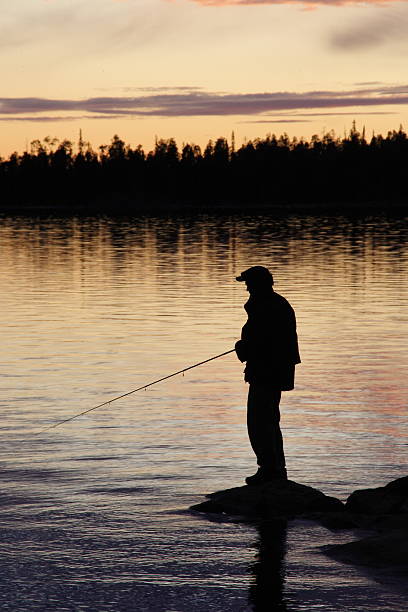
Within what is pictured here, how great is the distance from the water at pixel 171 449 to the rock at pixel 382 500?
529 mm

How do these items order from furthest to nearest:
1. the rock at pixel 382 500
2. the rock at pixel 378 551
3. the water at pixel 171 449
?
the rock at pixel 382 500 → the rock at pixel 378 551 → the water at pixel 171 449

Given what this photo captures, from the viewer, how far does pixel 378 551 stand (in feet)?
26.3

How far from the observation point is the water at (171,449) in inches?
294

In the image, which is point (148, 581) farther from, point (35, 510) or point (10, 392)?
point (10, 392)

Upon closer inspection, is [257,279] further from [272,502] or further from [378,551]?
[378,551]

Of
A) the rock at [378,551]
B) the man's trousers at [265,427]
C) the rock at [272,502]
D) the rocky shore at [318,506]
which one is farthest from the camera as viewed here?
the man's trousers at [265,427]

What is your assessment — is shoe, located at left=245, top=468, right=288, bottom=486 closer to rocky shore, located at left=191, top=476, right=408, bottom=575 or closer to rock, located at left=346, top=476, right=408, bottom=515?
rocky shore, located at left=191, top=476, right=408, bottom=575

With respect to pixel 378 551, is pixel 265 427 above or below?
above

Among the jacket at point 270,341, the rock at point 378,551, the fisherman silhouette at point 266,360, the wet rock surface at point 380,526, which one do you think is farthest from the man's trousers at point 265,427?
the rock at point 378,551

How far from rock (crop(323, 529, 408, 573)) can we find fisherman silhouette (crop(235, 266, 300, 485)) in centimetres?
194

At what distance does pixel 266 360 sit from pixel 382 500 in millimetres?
1662

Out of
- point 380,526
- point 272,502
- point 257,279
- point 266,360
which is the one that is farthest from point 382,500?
point 257,279

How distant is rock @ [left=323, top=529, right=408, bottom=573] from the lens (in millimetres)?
Result: 7867

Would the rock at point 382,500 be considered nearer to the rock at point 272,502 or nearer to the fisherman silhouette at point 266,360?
the rock at point 272,502
